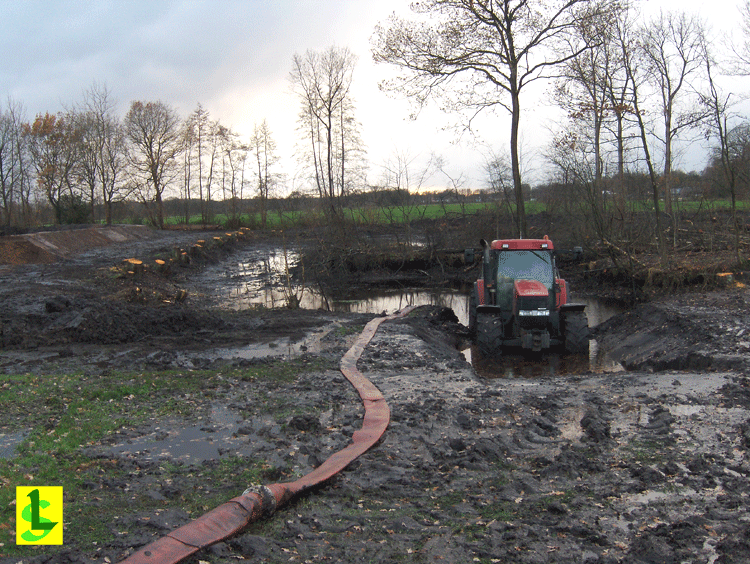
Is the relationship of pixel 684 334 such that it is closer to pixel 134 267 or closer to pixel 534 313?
pixel 534 313

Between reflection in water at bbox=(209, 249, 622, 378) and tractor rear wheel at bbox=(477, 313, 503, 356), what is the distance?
15.4 inches

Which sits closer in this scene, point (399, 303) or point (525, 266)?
point (525, 266)

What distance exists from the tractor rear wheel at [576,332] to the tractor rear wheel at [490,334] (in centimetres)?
137

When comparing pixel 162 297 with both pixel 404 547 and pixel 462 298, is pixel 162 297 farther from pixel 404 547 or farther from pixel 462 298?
pixel 404 547

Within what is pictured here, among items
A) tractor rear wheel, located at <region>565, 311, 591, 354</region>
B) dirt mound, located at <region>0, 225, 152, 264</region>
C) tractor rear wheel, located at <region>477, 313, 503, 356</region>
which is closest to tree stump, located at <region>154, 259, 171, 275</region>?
dirt mound, located at <region>0, 225, 152, 264</region>

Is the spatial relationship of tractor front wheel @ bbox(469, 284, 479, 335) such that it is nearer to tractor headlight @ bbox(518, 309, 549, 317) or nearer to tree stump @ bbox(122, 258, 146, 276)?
tractor headlight @ bbox(518, 309, 549, 317)

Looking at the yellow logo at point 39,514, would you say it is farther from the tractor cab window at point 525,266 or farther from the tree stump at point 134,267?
the tree stump at point 134,267

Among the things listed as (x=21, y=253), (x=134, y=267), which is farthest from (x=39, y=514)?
(x=21, y=253)

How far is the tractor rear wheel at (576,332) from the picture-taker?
11.7 meters

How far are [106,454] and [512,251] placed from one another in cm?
919

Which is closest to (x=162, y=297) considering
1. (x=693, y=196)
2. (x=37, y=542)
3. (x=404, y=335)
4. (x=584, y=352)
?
(x=404, y=335)

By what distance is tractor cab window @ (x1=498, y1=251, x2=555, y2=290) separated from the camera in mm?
12289

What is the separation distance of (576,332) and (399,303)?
10903 millimetres

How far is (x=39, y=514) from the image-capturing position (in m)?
4.06
